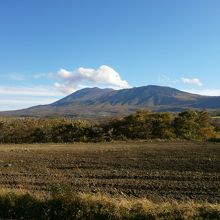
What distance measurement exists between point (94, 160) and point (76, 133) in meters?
19.5

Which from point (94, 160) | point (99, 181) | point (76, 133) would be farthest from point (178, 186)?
point (76, 133)

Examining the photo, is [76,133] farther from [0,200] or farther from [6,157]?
[0,200]

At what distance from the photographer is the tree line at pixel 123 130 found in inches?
1730

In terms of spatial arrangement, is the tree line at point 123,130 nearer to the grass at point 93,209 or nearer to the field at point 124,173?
the field at point 124,173

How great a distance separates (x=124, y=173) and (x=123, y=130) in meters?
24.8

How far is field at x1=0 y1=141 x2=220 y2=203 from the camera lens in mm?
15609

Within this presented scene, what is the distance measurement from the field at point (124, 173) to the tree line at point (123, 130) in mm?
14244

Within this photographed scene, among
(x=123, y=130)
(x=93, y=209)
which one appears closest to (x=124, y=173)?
(x=93, y=209)

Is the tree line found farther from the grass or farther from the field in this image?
the grass

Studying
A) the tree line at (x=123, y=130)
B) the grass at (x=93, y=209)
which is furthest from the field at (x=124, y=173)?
the tree line at (x=123, y=130)

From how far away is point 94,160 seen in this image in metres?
25.2

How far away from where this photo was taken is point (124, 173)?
20.0 m

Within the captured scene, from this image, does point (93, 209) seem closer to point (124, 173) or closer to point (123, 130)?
point (124, 173)

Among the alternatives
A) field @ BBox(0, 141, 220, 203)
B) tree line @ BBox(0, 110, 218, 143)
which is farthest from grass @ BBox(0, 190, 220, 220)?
tree line @ BBox(0, 110, 218, 143)
